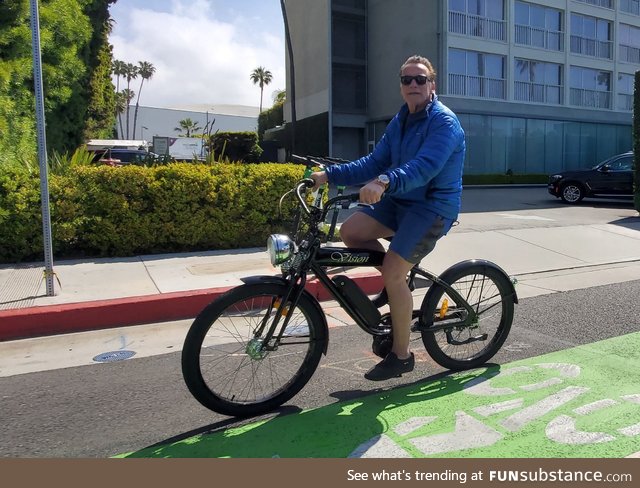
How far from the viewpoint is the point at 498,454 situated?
277cm

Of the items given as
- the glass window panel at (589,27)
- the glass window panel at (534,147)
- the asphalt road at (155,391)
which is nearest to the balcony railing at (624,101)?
the glass window panel at (589,27)

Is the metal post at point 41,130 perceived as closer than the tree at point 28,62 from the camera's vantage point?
Yes

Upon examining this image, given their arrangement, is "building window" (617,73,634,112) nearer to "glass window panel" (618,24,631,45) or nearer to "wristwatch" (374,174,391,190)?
"glass window panel" (618,24,631,45)

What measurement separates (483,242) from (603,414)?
6.34 metres

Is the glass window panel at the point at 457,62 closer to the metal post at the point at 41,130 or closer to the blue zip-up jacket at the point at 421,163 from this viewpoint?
the metal post at the point at 41,130

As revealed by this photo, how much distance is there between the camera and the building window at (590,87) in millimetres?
32031

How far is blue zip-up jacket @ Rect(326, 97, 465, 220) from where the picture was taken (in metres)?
3.21

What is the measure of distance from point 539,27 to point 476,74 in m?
5.36

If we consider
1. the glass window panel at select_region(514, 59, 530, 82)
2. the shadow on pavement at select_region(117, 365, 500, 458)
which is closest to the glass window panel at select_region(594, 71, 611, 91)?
the glass window panel at select_region(514, 59, 530, 82)

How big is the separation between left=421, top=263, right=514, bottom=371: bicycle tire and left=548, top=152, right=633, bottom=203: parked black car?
14.2 meters

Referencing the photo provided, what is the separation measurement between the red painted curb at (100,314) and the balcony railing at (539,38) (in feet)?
95.6
